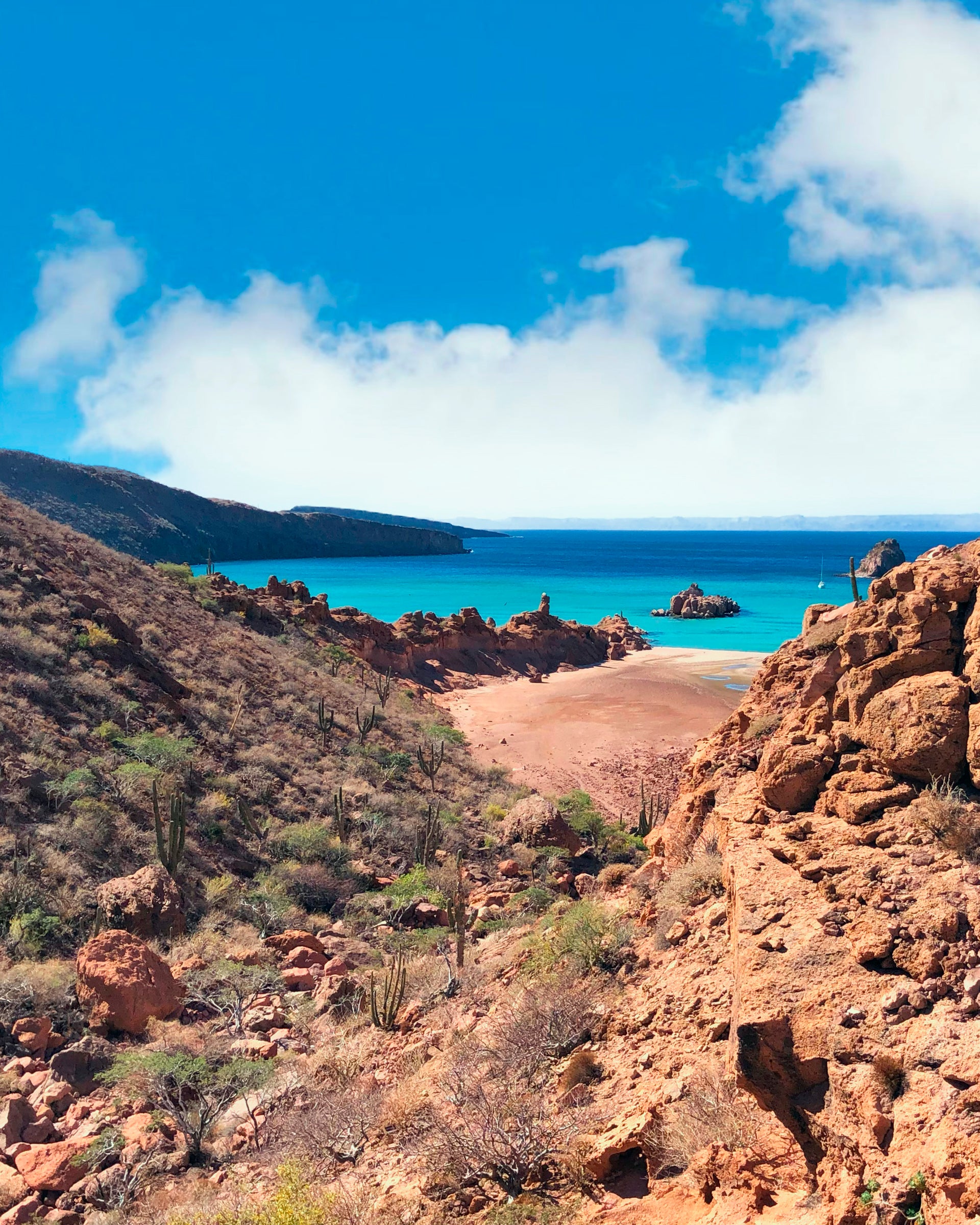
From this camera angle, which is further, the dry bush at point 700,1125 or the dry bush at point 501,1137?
the dry bush at point 501,1137

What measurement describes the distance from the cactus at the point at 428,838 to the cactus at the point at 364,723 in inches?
176

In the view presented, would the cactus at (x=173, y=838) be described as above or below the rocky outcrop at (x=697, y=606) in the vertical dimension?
below

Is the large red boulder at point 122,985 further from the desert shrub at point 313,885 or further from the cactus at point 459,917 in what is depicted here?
the desert shrub at point 313,885

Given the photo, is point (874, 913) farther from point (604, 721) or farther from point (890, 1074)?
point (604, 721)

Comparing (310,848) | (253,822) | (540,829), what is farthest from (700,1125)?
(540,829)

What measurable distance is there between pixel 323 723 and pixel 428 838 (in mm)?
5908

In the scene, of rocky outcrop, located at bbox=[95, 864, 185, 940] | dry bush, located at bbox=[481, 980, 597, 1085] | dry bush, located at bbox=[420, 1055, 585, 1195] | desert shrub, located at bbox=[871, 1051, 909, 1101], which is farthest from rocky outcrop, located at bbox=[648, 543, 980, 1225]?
rocky outcrop, located at bbox=[95, 864, 185, 940]

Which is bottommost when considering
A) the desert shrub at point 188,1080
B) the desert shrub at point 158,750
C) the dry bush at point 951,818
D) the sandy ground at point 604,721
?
the sandy ground at point 604,721

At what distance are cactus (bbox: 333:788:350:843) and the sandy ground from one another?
25.4ft

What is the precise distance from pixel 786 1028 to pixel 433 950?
7647 millimetres

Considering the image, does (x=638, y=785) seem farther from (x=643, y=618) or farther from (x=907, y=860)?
(x=643, y=618)

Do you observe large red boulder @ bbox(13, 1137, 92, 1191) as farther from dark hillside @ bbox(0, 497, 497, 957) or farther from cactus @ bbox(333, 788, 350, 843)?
cactus @ bbox(333, 788, 350, 843)

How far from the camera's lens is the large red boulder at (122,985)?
25.5 ft

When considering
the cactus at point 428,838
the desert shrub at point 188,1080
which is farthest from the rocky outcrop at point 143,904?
the cactus at point 428,838
